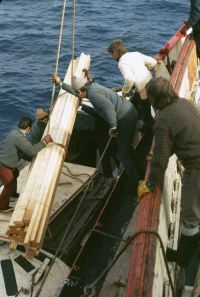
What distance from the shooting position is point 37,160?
6.69 metres

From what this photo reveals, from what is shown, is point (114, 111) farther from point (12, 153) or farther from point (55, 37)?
point (55, 37)

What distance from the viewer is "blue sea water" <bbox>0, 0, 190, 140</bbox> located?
51.4 ft

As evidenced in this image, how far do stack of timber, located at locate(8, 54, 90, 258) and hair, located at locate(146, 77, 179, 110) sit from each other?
6.76 feet

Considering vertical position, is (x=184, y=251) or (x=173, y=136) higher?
(x=173, y=136)

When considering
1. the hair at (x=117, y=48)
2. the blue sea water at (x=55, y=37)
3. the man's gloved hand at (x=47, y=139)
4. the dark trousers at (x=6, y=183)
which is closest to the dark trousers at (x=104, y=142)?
the hair at (x=117, y=48)

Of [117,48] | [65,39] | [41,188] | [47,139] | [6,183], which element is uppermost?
[65,39]

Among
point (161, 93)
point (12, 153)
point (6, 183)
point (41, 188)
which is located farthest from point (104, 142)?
point (161, 93)

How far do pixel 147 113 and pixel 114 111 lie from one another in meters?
1.28

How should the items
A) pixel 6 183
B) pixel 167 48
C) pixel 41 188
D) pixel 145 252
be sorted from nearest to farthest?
pixel 145 252 < pixel 41 188 < pixel 6 183 < pixel 167 48

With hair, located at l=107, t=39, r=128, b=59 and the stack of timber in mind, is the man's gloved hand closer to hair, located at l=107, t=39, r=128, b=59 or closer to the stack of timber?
the stack of timber

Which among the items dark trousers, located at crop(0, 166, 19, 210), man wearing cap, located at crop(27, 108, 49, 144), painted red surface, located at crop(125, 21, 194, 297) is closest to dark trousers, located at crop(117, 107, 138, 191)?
man wearing cap, located at crop(27, 108, 49, 144)

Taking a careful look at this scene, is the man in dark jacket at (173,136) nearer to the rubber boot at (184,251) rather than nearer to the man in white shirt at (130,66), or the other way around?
the rubber boot at (184,251)

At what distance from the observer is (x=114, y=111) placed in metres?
7.23

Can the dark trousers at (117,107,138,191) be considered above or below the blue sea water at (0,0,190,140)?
below
